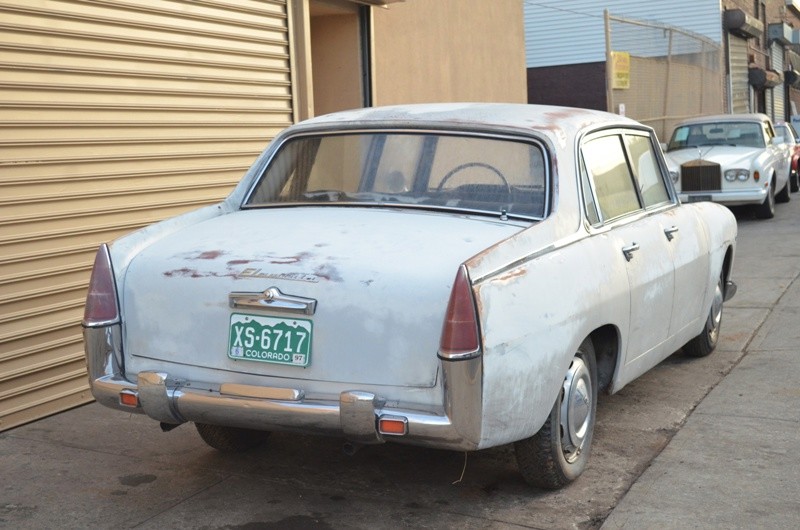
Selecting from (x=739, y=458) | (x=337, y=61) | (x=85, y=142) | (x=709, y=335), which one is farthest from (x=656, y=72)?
(x=739, y=458)

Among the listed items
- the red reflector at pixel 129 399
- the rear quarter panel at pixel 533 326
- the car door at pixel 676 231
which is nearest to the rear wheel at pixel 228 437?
the red reflector at pixel 129 399

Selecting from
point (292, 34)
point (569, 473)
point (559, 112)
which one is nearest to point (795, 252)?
point (292, 34)

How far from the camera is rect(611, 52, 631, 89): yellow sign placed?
62.6 feet

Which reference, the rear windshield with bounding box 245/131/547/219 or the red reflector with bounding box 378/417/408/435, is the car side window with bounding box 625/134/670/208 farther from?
the red reflector with bounding box 378/417/408/435

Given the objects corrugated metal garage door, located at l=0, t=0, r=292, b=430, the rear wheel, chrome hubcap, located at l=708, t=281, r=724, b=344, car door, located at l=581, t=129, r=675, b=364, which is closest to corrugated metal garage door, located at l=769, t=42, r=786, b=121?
chrome hubcap, located at l=708, t=281, r=724, b=344

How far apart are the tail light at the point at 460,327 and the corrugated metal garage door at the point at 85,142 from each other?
10.8ft

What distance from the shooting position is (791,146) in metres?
19.1

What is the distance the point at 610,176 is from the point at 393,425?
2213 millimetres

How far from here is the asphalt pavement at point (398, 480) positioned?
166 inches

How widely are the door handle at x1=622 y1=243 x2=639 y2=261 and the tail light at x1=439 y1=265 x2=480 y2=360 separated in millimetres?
1481

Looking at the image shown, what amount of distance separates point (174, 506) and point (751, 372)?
3.76 metres

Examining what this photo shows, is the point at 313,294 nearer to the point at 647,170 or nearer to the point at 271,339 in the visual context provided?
the point at 271,339

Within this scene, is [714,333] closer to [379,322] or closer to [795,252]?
[379,322]

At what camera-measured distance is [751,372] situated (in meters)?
6.46
